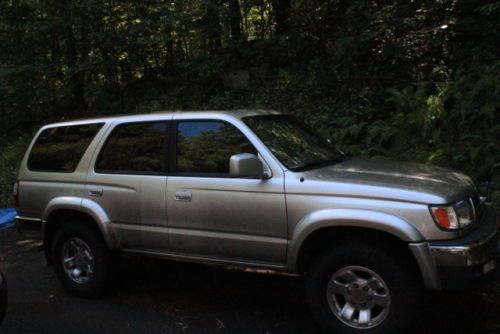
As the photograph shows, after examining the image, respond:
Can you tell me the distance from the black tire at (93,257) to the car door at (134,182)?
0.36m

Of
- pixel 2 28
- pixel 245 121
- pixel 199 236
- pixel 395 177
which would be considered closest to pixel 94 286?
pixel 199 236

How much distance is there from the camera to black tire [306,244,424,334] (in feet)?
13.0

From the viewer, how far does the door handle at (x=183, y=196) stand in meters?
4.85

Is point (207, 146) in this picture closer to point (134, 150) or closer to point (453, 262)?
point (134, 150)

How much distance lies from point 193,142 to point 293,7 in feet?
27.4

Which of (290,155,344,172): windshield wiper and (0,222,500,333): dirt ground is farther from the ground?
(290,155,344,172): windshield wiper

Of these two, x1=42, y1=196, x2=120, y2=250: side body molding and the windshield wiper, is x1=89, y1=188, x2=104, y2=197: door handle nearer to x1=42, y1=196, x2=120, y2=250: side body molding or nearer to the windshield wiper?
x1=42, y1=196, x2=120, y2=250: side body molding

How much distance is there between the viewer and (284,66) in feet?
41.5

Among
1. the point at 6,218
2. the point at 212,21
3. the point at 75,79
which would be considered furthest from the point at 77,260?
the point at 75,79

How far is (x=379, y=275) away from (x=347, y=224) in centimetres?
45

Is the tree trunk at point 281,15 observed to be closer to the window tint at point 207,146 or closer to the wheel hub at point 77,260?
the window tint at point 207,146

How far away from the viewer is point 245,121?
490 cm

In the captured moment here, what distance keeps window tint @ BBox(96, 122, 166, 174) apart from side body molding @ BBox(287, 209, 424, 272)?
155 cm

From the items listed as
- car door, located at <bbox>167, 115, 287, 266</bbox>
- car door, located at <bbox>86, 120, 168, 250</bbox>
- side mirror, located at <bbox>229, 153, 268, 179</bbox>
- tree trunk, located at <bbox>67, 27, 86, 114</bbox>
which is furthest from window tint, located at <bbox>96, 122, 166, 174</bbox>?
tree trunk, located at <bbox>67, 27, 86, 114</bbox>
